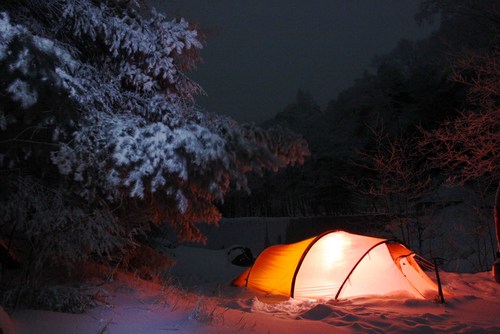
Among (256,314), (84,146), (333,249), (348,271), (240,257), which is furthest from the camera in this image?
(240,257)

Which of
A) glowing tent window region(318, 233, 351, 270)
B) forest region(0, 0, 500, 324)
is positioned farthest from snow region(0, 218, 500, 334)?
glowing tent window region(318, 233, 351, 270)

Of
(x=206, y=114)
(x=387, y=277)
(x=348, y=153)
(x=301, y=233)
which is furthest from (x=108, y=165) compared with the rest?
(x=348, y=153)

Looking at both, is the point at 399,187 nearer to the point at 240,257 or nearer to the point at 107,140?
the point at 240,257

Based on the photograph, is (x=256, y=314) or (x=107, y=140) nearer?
(x=107, y=140)

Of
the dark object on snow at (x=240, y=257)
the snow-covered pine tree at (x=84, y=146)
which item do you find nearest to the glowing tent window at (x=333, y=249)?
the snow-covered pine tree at (x=84, y=146)

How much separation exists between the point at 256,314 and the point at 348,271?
2.90 m

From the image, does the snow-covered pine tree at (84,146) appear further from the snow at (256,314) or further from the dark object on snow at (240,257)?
the dark object on snow at (240,257)

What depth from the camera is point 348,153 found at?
25.6 m

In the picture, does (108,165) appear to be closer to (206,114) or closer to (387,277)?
(206,114)

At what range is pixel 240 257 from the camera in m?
16.6

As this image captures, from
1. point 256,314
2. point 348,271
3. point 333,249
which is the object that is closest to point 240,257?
point 333,249

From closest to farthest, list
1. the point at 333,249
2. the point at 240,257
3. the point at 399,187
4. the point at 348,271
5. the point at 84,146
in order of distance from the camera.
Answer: the point at 84,146 < the point at 348,271 < the point at 333,249 < the point at 399,187 < the point at 240,257

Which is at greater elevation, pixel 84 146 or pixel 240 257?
pixel 84 146

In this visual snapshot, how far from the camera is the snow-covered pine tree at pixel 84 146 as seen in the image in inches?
148
